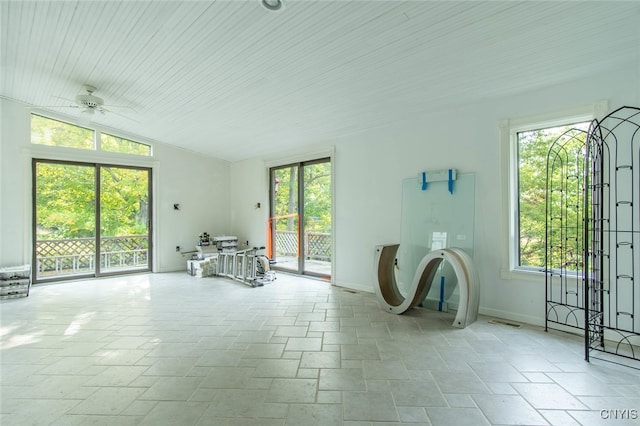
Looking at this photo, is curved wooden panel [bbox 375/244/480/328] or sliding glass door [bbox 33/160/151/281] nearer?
curved wooden panel [bbox 375/244/480/328]

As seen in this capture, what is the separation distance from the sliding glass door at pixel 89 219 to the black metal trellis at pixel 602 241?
24.6 ft

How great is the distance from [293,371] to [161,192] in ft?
19.2

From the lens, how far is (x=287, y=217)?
6.70 m

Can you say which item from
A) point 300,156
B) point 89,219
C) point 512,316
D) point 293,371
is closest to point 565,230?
point 512,316

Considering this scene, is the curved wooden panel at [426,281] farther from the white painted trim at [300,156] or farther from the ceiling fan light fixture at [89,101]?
the ceiling fan light fixture at [89,101]

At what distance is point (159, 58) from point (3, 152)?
165 inches

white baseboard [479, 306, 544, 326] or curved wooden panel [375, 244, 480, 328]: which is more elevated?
curved wooden panel [375, 244, 480, 328]

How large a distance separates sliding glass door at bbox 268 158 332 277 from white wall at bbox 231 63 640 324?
19.5 inches

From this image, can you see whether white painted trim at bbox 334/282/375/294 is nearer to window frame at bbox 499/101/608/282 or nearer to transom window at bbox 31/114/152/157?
window frame at bbox 499/101/608/282

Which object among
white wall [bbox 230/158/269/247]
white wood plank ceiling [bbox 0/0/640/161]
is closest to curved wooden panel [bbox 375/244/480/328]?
white wood plank ceiling [bbox 0/0/640/161]

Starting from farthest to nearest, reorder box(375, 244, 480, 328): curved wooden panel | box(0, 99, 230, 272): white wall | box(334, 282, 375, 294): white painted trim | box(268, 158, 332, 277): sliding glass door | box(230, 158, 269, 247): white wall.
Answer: box(230, 158, 269, 247): white wall, box(268, 158, 332, 277): sliding glass door, box(0, 99, 230, 272): white wall, box(334, 282, 375, 294): white painted trim, box(375, 244, 480, 328): curved wooden panel

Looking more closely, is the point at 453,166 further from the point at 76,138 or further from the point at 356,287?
the point at 76,138

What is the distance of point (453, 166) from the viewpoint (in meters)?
4.14

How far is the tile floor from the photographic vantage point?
1999 mm
